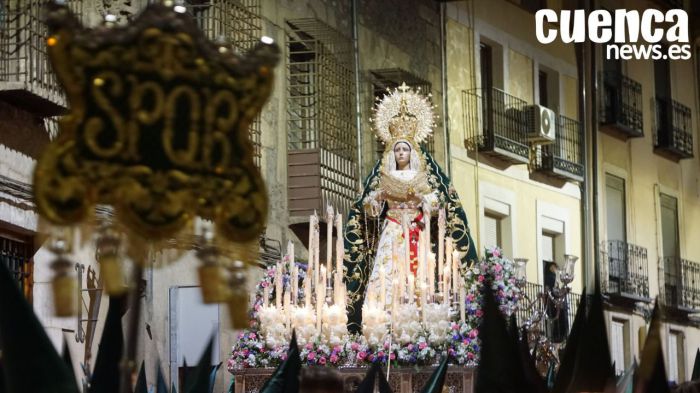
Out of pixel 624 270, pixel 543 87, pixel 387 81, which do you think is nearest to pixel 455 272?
pixel 387 81

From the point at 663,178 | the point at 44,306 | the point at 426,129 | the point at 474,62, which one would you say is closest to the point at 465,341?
the point at 426,129

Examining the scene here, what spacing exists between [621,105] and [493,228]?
3.38 meters

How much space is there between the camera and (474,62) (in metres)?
21.6

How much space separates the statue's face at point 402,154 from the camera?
1221cm

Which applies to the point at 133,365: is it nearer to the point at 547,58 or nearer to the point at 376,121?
the point at 376,121

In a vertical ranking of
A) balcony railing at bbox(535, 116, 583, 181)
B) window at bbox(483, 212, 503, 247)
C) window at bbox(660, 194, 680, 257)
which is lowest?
window at bbox(483, 212, 503, 247)

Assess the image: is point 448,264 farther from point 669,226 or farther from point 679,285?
point 669,226

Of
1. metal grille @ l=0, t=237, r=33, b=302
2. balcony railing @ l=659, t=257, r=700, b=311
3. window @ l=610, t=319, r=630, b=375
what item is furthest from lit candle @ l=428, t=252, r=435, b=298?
balcony railing @ l=659, t=257, r=700, b=311

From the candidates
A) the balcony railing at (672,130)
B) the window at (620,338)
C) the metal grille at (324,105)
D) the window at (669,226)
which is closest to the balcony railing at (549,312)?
the window at (620,338)

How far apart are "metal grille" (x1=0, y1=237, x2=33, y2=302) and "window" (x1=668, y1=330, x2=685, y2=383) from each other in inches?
574

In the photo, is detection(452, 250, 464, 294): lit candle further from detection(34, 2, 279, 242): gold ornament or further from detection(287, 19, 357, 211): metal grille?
detection(34, 2, 279, 242): gold ornament

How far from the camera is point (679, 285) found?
2603 cm

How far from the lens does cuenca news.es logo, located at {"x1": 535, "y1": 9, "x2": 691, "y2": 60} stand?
22.9 metres

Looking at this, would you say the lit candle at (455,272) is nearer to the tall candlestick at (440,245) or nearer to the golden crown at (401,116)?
the tall candlestick at (440,245)
